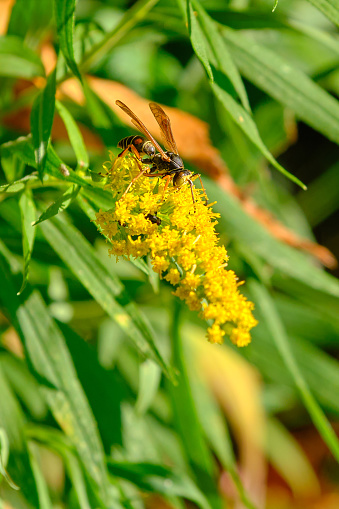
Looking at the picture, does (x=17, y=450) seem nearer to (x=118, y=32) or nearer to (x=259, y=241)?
(x=259, y=241)

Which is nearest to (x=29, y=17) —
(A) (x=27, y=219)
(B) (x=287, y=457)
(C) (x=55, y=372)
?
(A) (x=27, y=219)

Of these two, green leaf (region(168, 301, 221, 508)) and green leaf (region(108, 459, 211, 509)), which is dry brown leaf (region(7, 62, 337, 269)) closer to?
green leaf (region(168, 301, 221, 508))

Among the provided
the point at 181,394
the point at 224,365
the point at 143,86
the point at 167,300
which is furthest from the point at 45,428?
the point at 143,86

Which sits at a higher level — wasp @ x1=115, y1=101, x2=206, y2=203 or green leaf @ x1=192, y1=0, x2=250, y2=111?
green leaf @ x1=192, y1=0, x2=250, y2=111

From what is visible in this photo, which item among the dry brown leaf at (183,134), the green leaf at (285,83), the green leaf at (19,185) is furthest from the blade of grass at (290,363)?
the green leaf at (19,185)

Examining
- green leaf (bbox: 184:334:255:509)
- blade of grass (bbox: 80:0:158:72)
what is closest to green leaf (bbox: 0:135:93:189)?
blade of grass (bbox: 80:0:158:72)

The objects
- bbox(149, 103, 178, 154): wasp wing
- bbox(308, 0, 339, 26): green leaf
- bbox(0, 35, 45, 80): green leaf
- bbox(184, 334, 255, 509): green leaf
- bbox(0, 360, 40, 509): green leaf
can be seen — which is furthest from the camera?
bbox(184, 334, 255, 509): green leaf

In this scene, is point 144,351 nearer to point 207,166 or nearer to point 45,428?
point 45,428

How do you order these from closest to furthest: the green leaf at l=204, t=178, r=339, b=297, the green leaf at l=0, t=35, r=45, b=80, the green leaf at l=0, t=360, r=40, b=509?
1. the green leaf at l=0, t=360, r=40, b=509
2. the green leaf at l=0, t=35, r=45, b=80
3. the green leaf at l=204, t=178, r=339, b=297
